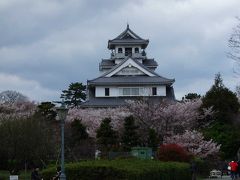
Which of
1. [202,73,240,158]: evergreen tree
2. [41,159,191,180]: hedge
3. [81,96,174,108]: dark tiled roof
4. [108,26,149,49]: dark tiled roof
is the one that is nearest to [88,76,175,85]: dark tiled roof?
[81,96,174,108]: dark tiled roof

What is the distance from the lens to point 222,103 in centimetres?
6084

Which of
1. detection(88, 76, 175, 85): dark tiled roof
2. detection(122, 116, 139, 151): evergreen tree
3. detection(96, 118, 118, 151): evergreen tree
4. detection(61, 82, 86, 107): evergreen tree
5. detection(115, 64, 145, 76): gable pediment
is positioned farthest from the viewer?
detection(61, 82, 86, 107): evergreen tree

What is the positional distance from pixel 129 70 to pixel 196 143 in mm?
25828

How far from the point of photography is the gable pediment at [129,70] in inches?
2918

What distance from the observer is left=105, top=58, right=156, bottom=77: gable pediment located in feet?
243

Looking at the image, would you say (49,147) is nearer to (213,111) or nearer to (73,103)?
(213,111)

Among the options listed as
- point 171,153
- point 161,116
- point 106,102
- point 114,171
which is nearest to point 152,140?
point 171,153

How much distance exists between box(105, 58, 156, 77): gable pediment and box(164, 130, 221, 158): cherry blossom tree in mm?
24366

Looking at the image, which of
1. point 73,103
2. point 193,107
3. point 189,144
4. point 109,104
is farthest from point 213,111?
point 73,103

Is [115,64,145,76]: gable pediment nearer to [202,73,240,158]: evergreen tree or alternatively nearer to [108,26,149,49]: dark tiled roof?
[108,26,149,49]: dark tiled roof

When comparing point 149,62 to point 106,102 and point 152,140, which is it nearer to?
point 106,102

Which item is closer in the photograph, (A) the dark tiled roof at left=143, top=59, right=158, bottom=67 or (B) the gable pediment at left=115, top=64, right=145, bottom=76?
(B) the gable pediment at left=115, top=64, right=145, bottom=76

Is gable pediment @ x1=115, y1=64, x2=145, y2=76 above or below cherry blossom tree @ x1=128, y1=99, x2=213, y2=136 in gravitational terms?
above

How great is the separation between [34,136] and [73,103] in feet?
181
